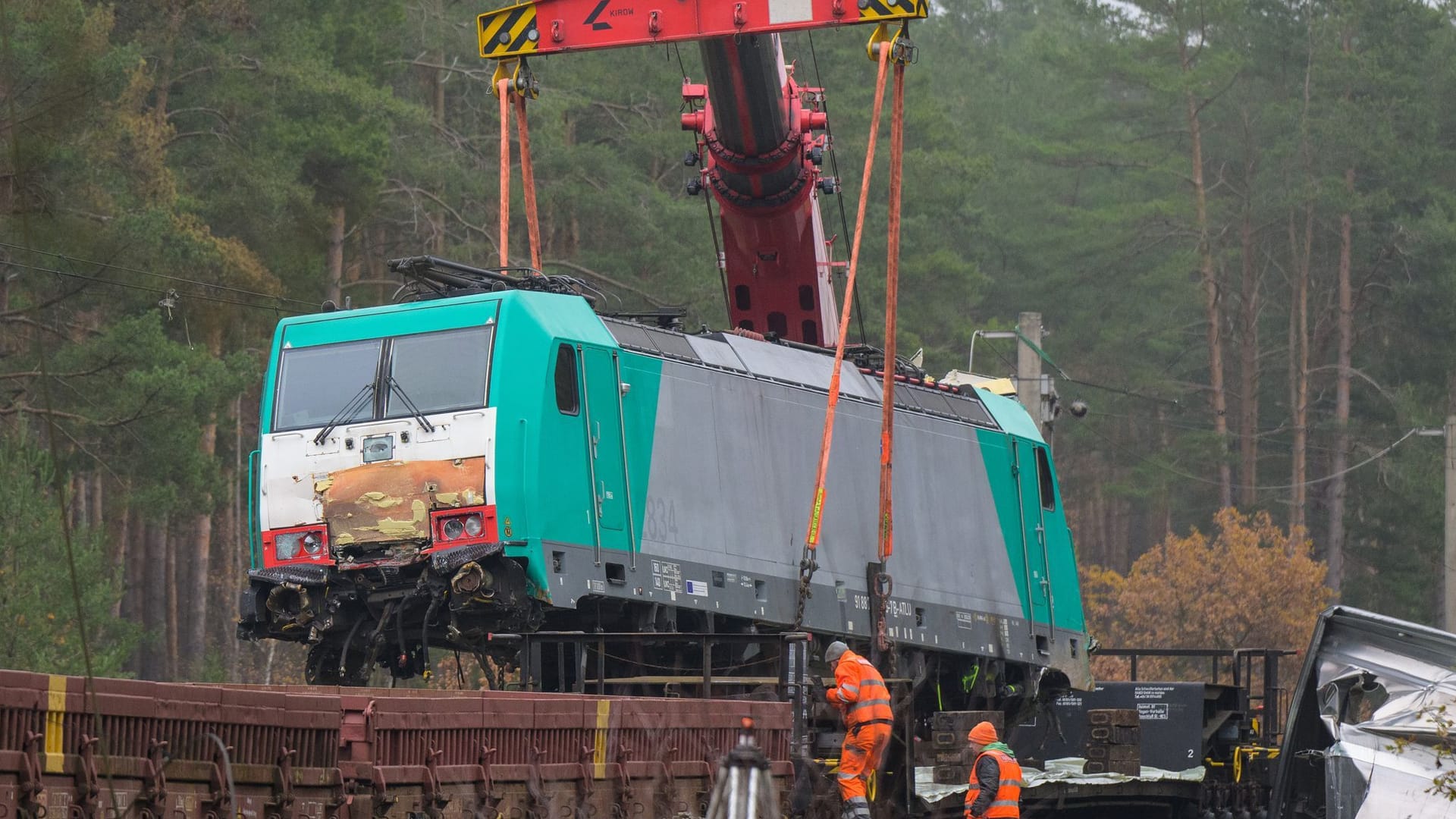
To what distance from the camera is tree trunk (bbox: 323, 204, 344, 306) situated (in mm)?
38094

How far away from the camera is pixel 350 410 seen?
15.8 meters

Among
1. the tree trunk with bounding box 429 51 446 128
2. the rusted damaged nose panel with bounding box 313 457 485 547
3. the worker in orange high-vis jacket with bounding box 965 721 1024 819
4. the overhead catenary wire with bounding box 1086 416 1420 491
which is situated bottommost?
the worker in orange high-vis jacket with bounding box 965 721 1024 819

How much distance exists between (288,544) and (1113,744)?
802 centimetres

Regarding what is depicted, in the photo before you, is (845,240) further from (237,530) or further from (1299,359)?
(1299,359)

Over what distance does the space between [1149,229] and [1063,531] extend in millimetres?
37076

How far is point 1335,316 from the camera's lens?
55719 mm

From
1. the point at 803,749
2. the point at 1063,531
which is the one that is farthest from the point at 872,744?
the point at 1063,531

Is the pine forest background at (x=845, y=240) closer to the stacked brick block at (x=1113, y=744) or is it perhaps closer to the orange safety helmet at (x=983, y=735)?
the orange safety helmet at (x=983, y=735)

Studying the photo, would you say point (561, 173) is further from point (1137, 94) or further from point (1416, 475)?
point (1137, 94)

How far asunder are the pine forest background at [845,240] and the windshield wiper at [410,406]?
707 cm

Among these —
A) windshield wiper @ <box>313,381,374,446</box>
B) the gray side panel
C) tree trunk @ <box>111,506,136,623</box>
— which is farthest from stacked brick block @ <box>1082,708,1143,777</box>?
tree trunk @ <box>111,506,136,623</box>

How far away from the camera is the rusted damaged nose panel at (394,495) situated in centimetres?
1527

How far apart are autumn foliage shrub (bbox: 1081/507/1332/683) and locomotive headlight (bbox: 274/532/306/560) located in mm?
34638

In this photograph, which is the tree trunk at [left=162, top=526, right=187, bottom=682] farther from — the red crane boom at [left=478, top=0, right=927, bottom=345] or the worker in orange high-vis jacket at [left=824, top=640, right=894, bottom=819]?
the worker in orange high-vis jacket at [left=824, top=640, right=894, bottom=819]
